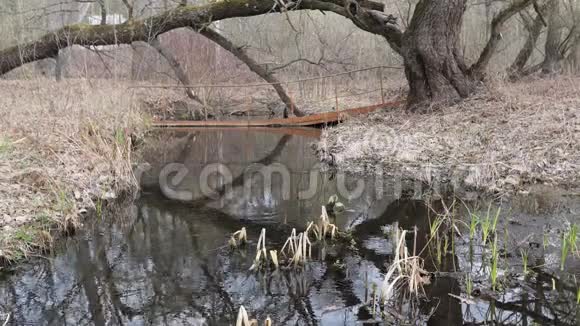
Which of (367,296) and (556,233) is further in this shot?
(556,233)

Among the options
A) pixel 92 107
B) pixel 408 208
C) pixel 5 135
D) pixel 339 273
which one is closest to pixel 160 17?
pixel 92 107

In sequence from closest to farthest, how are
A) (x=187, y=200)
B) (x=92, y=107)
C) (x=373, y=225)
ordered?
(x=373, y=225)
(x=187, y=200)
(x=92, y=107)

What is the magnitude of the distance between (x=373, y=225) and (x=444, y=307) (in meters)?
2.40

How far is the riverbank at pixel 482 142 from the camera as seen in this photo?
801 centimetres

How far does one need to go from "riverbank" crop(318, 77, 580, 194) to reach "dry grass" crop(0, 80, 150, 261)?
450 centimetres

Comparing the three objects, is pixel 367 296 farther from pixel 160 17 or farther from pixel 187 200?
pixel 160 17

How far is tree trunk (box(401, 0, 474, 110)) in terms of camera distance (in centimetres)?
1162

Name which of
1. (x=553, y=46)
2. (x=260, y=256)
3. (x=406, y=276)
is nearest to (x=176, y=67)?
(x=260, y=256)

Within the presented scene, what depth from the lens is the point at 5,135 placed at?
25.4ft

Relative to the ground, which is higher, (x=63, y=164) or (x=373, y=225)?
(x=63, y=164)

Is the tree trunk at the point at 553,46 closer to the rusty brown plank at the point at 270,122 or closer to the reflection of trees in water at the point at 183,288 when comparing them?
the rusty brown plank at the point at 270,122

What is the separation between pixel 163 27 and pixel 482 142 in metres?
9.14

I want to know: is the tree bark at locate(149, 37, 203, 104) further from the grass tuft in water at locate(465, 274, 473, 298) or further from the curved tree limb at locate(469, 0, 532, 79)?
the grass tuft in water at locate(465, 274, 473, 298)

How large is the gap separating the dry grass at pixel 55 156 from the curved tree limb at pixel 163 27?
10.0 feet
